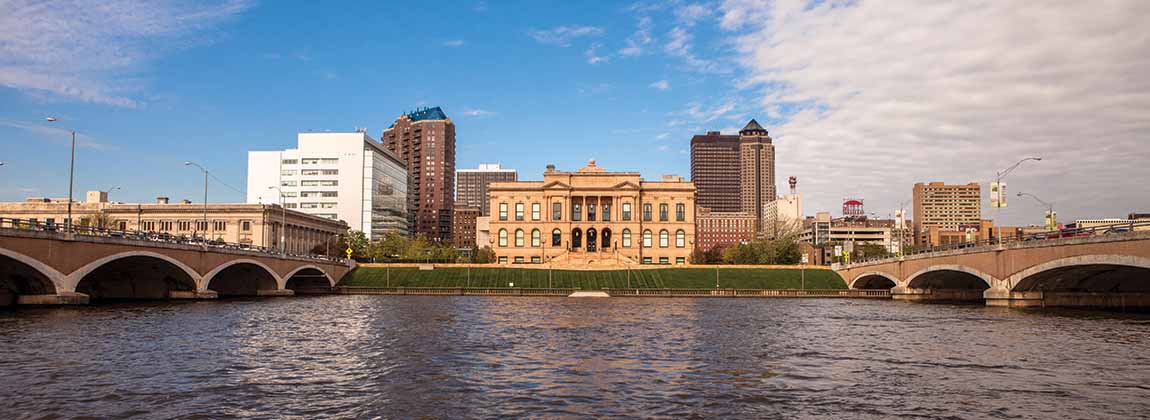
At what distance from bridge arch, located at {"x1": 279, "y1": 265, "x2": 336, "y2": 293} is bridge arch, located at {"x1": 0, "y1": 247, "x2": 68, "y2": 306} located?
53190 mm

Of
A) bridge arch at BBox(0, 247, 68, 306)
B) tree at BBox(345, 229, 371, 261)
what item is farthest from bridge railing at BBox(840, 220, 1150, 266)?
tree at BBox(345, 229, 371, 261)

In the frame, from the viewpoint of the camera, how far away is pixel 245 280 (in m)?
107

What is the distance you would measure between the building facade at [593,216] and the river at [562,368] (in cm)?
10310

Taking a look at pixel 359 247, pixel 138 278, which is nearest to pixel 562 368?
pixel 138 278

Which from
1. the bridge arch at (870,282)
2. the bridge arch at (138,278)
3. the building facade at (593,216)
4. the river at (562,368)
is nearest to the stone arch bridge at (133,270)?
the bridge arch at (138,278)

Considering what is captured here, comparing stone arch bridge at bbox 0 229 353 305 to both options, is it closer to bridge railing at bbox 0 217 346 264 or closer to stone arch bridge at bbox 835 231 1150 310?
bridge railing at bbox 0 217 346 264

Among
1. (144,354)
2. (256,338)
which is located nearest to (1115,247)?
(256,338)

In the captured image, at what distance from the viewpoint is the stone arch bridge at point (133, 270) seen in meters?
60.4

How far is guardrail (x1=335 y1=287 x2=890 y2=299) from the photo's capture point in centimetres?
11750

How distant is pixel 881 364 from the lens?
3722cm

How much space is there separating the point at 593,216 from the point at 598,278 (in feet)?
130

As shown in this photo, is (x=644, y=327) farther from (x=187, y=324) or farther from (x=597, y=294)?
(x=597, y=294)

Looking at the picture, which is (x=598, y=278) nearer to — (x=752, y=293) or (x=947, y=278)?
(x=752, y=293)

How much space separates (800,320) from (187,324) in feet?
156
